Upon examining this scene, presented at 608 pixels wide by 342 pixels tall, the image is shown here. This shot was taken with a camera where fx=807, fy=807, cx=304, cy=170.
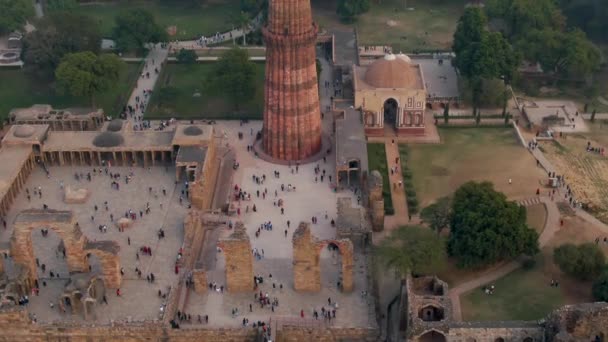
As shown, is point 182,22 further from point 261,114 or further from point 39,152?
point 39,152

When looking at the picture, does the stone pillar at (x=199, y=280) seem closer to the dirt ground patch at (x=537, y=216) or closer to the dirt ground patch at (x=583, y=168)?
the dirt ground patch at (x=537, y=216)

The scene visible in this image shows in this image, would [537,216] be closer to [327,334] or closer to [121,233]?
[327,334]

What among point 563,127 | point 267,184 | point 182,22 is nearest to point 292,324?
point 267,184

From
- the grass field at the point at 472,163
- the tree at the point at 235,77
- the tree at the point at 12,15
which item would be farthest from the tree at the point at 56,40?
the grass field at the point at 472,163

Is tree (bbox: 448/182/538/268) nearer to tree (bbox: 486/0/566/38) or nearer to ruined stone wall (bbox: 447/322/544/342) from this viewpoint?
ruined stone wall (bbox: 447/322/544/342)

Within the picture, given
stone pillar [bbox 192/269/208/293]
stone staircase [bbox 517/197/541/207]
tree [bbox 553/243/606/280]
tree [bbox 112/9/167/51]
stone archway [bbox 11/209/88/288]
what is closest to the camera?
stone archway [bbox 11/209/88/288]

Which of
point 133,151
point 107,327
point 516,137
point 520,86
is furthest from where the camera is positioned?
point 520,86

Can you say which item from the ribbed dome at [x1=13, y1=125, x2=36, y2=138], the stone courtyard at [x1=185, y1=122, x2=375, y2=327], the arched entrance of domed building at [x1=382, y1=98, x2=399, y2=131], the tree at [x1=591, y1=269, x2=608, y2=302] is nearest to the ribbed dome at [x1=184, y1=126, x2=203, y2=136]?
the stone courtyard at [x1=185, y1=122, x2=375, y2=327]
